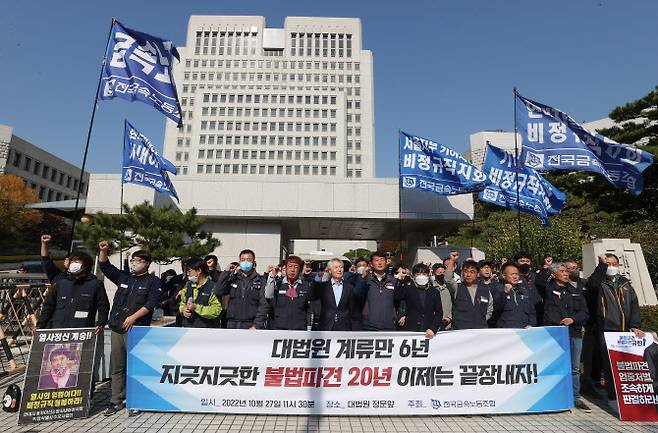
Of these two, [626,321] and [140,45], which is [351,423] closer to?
[626,321]

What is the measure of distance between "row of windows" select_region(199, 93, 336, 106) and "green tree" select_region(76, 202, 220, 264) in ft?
234

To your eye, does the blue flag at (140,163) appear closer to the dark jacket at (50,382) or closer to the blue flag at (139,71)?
the blue flag at (139,71)

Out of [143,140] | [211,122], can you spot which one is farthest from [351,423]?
[211,122]

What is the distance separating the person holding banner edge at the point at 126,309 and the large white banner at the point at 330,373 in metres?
0.27

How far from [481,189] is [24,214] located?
47.2m

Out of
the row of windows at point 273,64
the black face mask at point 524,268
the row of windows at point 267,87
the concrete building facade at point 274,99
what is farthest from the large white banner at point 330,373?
the row of windows at point 273,64

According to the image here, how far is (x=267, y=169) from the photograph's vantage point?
77.8 m

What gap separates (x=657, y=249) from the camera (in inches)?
609

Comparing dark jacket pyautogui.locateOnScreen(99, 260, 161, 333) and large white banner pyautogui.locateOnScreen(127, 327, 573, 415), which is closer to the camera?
large white banner pyautogui.locateOnScreen(127, 327, 573, 415)

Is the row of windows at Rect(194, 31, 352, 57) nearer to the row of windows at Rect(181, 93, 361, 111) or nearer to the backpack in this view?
the row of windows at Rect(181, 93, 361, 111)

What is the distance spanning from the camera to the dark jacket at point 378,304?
16.7 ft

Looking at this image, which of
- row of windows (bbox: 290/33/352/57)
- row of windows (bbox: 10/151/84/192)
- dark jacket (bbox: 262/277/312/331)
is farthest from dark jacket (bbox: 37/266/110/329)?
row of windows (bbox: 290/33/352/57)

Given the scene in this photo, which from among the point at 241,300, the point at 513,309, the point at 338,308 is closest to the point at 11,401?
the point at 241,300

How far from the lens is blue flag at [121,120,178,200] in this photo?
12.0 meters
